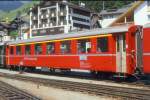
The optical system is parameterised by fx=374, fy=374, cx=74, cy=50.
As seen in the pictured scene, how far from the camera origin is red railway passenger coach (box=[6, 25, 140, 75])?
2047 cm

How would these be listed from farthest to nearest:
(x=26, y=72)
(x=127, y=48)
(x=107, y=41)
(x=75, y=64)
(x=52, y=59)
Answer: (x=26, y=72)
(x=52, y=59)
(x=75, y=64)
(x=107, y=41)
(x=127, y=48)

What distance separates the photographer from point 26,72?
3403 centimetres

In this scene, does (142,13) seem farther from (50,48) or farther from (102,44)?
(102,44)

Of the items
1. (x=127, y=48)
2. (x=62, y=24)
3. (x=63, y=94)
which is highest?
(x=62, y=24)

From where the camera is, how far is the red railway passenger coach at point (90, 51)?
20469mm

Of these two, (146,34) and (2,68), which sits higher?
(146,34)

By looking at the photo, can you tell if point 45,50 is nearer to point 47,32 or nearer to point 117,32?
point 117,32

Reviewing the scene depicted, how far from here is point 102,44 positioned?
22.3 metres

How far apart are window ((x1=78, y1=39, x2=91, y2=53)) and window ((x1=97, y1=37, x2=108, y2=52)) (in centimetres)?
Result: 100

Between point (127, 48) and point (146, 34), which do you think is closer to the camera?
point (146, 34)

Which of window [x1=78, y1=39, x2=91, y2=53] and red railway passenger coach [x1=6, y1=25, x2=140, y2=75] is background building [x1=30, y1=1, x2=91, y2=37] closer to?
red railway passenger coach [x1=6, y1=25, x2=140, y2=75]

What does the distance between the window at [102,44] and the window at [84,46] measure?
100cm

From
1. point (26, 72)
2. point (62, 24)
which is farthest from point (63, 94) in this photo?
point (62, 24)

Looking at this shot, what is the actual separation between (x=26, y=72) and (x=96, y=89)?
16281 millimetres
